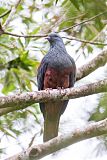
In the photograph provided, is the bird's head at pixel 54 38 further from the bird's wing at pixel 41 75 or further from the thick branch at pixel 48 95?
the thick branch at pixel 48 95

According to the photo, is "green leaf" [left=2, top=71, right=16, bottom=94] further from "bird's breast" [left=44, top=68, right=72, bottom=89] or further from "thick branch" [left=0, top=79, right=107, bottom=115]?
"thick branch" [left=0, top=79, right=107, bottom=115]

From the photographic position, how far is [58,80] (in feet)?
13.6

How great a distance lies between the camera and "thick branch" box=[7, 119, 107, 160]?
271 centimetres

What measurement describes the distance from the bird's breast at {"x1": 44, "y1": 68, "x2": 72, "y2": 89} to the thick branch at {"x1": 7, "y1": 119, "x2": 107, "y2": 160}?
1341 millimetres

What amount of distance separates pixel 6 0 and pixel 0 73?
72 cm

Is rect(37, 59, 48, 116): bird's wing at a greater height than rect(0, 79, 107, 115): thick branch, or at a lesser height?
lesser

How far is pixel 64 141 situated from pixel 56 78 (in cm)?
146

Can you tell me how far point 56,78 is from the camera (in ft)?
13.6

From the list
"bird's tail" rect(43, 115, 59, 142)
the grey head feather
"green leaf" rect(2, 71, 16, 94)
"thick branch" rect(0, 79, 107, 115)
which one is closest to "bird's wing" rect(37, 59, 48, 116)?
"bird's tail" rect(43, 115, 59, 142)

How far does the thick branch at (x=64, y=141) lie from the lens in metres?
2.71

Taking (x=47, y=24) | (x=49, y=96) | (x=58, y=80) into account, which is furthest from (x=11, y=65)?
(x=49, y=96)

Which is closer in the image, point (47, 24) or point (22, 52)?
point (22, 52)

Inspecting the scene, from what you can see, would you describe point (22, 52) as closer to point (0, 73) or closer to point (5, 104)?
point (0, 73)

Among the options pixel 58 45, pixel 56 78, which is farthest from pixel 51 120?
pixel 58 45
